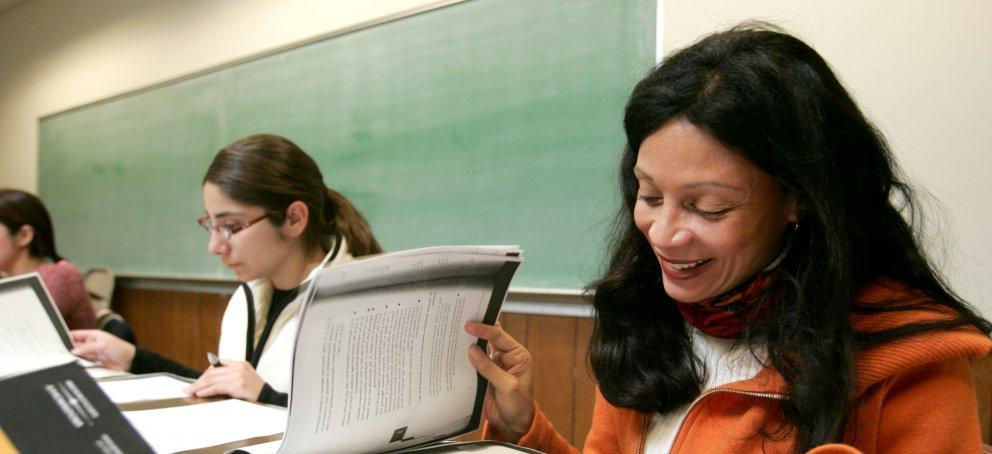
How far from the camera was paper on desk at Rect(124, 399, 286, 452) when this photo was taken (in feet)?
3.02

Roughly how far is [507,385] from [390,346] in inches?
9.7

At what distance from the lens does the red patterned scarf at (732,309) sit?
2.86ft

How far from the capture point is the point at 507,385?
102cm

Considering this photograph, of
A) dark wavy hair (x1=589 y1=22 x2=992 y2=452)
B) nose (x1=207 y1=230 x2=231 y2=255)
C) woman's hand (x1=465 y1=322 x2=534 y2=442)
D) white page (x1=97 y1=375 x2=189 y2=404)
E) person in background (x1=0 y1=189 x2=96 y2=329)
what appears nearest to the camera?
dark wavy hair (x1=589 y1=22 x2=992 y2=452)

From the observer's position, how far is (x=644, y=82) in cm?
91

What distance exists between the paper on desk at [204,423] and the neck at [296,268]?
61cm

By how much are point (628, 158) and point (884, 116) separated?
0.81m

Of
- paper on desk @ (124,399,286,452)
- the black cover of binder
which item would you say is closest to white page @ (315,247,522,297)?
the black cover of binder

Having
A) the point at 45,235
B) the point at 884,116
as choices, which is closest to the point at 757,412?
the point at 884,116

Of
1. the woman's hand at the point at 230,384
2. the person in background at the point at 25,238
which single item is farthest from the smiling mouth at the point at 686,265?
the person in background at the point at 25,238

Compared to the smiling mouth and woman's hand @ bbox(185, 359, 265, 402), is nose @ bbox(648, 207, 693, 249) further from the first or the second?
woman's hand @ bbox(185, 359, 265, 402)

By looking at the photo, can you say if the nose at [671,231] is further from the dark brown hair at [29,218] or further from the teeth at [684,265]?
the dark brown hair at [29,218]

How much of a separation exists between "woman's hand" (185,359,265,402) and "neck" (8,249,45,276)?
176cm

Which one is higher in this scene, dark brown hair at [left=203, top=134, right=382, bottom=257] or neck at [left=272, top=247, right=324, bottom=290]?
dark brown hair at [left=203, top=134, right=382, bottom=257]
